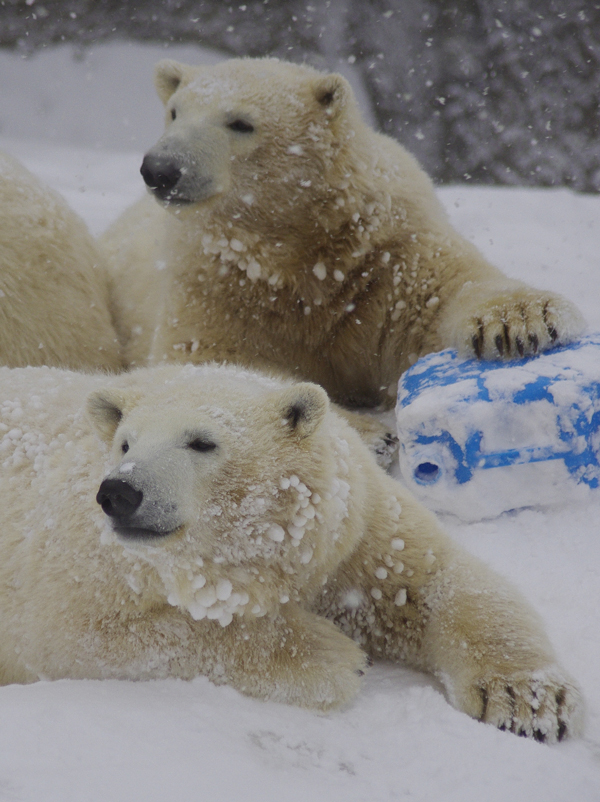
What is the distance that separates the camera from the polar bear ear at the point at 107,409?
2.10 meters

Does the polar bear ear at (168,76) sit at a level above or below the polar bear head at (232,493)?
above

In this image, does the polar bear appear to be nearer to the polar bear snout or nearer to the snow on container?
the polar bear snout

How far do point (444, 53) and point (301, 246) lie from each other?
5904 mm

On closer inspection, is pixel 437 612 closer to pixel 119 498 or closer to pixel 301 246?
pixel 119 498

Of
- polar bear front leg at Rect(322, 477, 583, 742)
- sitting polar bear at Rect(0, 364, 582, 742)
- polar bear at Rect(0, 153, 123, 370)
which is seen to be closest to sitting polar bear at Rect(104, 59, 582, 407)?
polar bear at Rect(0, 153, 123, 370)

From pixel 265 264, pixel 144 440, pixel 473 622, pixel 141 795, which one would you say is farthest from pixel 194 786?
pixel 265 264

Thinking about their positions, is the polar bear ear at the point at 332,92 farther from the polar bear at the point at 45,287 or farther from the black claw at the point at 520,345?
the polar bear at the point at 45,287

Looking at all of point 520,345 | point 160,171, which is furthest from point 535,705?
point 160,171

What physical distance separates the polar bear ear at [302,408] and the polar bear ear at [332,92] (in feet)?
5.61

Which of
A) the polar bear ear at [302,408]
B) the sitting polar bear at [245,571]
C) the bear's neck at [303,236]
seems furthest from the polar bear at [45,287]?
the polar bear ear at [302,408]

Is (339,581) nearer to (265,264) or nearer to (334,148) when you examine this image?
(265,264)

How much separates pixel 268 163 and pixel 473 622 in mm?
1958

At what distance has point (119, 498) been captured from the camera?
1.71m

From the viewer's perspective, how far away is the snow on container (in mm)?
2719
